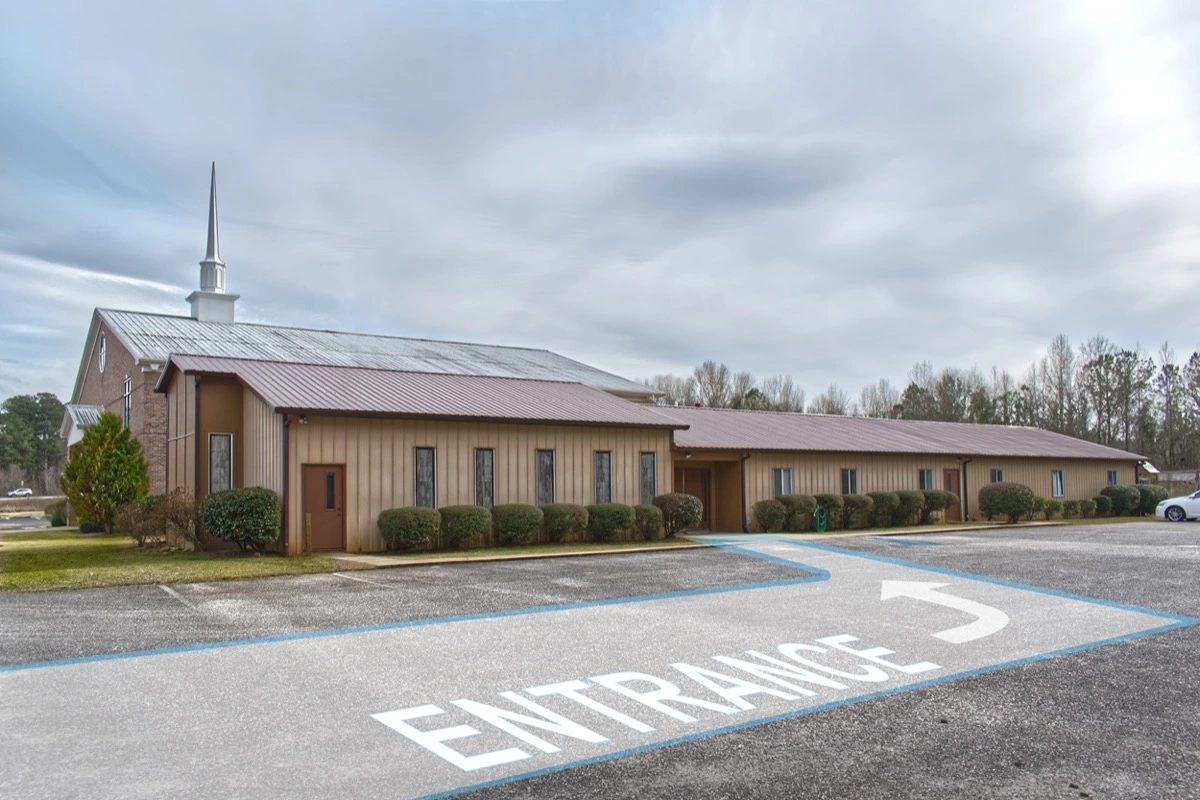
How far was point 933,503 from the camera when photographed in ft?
95.5

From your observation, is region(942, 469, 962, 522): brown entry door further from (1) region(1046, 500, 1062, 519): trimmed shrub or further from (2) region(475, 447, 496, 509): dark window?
(2) region(475, 447, 496, 509): dark window

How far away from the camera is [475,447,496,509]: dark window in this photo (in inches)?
783

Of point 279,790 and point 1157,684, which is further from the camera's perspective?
point 1157,684

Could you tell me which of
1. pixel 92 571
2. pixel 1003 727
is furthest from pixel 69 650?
pixel 1003 727

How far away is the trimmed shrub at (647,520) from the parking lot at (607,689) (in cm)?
810

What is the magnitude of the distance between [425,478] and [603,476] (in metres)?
4.51

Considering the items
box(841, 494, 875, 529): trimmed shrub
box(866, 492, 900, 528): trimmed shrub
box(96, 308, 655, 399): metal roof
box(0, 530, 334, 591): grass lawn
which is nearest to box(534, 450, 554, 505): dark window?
box(0, 530, 334, 591): grass lawn

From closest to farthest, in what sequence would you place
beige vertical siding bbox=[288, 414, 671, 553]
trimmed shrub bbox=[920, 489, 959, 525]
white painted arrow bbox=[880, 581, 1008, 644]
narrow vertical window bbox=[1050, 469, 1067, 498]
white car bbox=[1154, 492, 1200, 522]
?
white painted arrow bbox=[880, 581, 1008, 644] < beige vertical siding bbox=[288, 414, 671, 553] < trimmed shrub bbox=[920, 489, 959, 525] < white car bbox=[1154, 492, 1200, 522] < narrow vertical window bbox=[1050, 469, 1067, 498]

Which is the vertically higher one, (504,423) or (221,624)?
(504,423)

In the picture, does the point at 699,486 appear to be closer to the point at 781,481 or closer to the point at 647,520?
the point at 781,481

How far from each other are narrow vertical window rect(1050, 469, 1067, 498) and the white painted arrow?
2550 cm

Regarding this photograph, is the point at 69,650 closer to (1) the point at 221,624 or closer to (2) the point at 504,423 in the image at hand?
(1) the point at 221,624

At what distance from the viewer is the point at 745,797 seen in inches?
192

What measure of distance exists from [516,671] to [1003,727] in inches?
146
